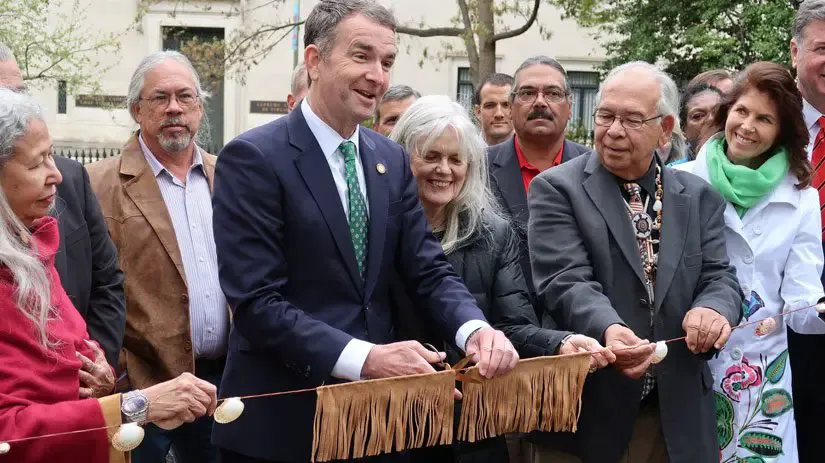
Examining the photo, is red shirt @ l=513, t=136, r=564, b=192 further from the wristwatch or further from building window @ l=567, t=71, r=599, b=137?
building window @ l=567, t=71, r=599, b=137

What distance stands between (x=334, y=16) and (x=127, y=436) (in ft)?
5.28

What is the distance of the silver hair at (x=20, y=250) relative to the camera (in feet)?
9.80

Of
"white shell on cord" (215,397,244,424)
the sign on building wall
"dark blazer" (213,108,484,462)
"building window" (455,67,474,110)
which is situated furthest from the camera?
"building window" (455,67,474,110)

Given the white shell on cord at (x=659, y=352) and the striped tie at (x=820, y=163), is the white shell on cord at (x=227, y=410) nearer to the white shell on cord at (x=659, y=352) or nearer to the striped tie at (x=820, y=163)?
the white shell on cord at (x=659, y=352)

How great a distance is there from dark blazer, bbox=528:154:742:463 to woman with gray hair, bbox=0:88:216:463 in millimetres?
1577

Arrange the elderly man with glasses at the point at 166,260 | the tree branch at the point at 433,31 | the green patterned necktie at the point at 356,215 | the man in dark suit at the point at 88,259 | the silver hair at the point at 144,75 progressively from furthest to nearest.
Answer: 1. the tree branch at the point at 433,31
2. the silver hair at the point at 144,75
3. the elderly man with glasses at the point at 166,260
4. the man in dark suit at the point at 88,259
5. the green patterned necktie at the point at 356,215

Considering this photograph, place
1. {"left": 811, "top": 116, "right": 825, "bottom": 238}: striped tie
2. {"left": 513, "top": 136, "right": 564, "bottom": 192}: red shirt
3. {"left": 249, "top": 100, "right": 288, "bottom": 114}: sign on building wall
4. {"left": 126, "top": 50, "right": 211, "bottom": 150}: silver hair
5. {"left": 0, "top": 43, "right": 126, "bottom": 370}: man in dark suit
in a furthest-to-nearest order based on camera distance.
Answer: {"left": 249, "top": 100, "right": 288, "bottom": 114}: sign on building wall → {"left": 513, "top": 136, "right": 564, "bottom": 192}: red shirt → {"left": 126, "top": 50, "right": 211, "bottom": 150}: silver hair → {"left": 811, "top": 116, "right": 825, "bottom": 238}: striped tie → {"left": 0, "top": 43, "right": 126, "bottom": 370}: man in dark suit

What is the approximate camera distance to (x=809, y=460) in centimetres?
517

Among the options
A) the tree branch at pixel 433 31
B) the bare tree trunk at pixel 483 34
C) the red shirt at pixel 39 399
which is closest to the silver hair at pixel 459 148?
the red shirt at pixel 39 399

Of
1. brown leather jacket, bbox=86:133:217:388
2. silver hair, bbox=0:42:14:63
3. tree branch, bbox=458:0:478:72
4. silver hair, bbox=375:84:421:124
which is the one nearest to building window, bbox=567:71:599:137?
tree branch, bbox=458:0:478:72

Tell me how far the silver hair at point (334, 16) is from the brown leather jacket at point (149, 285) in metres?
1.48

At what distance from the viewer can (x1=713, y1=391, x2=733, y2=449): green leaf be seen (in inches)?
177

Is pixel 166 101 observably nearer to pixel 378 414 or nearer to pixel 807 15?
pixel 378 414

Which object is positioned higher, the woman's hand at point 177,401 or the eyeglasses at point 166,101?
the eyeglasses at point 166,101
